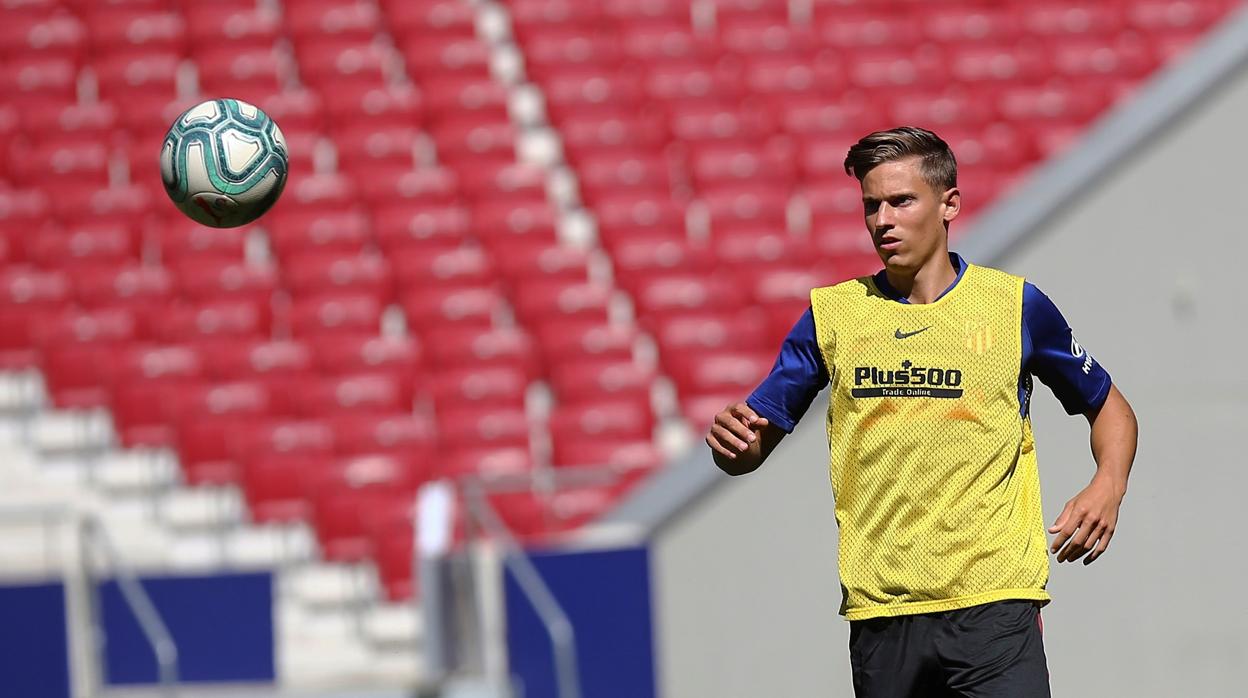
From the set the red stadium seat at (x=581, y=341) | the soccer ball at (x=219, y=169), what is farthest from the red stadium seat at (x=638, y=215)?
the soccer ball at (x=219, y=169)

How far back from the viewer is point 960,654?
3.26 meters

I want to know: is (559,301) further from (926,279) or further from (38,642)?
(926,279)

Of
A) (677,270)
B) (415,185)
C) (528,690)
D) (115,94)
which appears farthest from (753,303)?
(115,94)

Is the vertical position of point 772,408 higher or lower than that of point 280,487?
lower

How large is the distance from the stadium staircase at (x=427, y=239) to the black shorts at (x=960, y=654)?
464 centimetres

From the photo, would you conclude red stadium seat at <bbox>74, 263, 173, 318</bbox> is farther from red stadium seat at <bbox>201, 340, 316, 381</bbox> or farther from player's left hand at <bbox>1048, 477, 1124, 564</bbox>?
player's left hand at <bbox>1048, 477, 1124, 564</bbox>

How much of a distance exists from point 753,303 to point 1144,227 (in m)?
3.65

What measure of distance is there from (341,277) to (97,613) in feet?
9.89

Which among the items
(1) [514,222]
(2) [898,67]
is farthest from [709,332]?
(2) [898,67]

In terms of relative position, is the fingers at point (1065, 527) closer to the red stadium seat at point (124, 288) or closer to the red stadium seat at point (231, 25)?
the red stadium seat at point (124, 288)

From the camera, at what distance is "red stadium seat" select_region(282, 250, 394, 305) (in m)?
10.5

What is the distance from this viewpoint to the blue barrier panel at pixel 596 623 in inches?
292

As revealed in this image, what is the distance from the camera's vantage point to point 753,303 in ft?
33.3

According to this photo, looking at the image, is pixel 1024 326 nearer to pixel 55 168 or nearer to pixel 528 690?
pixel 528 690
